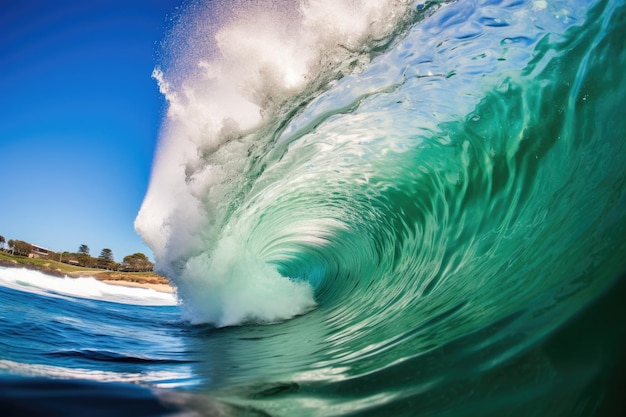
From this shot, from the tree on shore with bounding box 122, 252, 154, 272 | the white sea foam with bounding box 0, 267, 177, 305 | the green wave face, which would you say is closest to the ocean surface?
the green wave face

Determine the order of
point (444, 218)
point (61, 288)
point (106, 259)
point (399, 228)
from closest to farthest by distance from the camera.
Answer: point (444, 218), point (399, 228), point (61, 288), point (106, 259)

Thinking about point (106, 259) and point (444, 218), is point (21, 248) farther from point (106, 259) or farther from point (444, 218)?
point (444, 218)

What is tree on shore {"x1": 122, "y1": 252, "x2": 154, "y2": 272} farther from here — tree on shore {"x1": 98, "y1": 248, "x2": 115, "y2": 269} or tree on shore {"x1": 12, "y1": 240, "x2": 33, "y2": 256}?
tree on shore {"x1": 12, "y1": 240, "x2": 33, "y2": 256}

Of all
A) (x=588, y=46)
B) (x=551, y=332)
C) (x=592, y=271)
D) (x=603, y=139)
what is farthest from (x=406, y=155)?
(x=551, y=332)

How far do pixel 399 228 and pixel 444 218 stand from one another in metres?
1.75

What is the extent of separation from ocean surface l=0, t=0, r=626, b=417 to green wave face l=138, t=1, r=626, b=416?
2 centimetres

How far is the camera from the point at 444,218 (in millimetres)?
5145

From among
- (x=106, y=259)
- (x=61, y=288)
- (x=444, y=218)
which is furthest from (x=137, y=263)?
(x=444, y=218)

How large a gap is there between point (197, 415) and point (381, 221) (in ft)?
21.5

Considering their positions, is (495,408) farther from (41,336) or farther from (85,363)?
(41,336)

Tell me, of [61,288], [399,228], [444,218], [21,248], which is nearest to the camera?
[444,218]

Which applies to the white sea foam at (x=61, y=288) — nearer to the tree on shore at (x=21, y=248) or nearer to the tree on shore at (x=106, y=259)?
the tree on shore at (x=21, y=248)

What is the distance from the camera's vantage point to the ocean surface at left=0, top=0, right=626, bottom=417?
1.52 metres

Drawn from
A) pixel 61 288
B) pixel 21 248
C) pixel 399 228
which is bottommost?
pixel 399 228
